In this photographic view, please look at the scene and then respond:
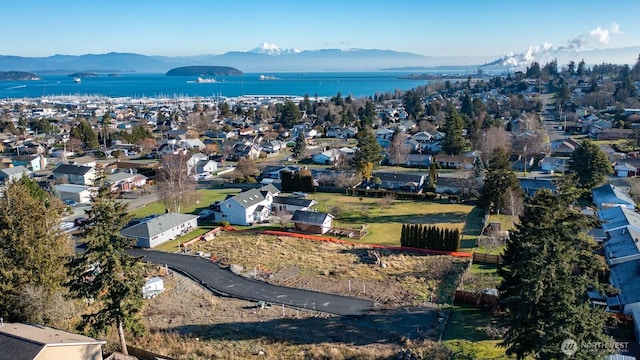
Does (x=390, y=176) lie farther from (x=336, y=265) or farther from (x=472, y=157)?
(x=336, y=265)

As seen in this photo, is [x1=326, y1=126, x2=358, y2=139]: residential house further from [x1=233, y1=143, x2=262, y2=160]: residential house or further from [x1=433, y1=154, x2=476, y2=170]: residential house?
[x1=433, y1=154, x2=476, y2=170]: residential house

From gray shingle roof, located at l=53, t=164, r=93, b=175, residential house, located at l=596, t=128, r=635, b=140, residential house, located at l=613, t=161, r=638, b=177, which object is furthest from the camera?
residential house, located at l=596, t=128, r=635, b=140

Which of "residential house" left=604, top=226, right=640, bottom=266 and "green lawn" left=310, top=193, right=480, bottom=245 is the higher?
"residential house" left=604, top=226, right=640, bottom=266

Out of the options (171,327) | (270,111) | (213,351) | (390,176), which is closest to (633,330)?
(213,351)

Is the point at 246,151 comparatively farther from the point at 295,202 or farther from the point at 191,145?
the point at 295,202

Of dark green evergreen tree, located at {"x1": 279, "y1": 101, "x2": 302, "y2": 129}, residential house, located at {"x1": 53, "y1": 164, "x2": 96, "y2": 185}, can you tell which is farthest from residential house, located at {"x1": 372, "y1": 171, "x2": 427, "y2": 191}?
dark green evergreen tree, located at {"x1": 279, "y1": 101, "x2": 302, "y2": 129}

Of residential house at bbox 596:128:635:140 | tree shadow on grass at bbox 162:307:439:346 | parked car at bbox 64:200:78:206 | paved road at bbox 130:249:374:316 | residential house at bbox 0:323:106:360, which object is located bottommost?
paved road at bbox 130:249:374:316

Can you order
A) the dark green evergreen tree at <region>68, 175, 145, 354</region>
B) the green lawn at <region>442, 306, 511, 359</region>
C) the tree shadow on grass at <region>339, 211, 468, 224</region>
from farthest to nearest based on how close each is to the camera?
the tree shadow on grass at <region>339, 211, 468, 224</region> → the green lawn at <region>442, 306, 511, 359</region> → the dark green evergreen tree at <region>68, 175, 145, 354</region>
